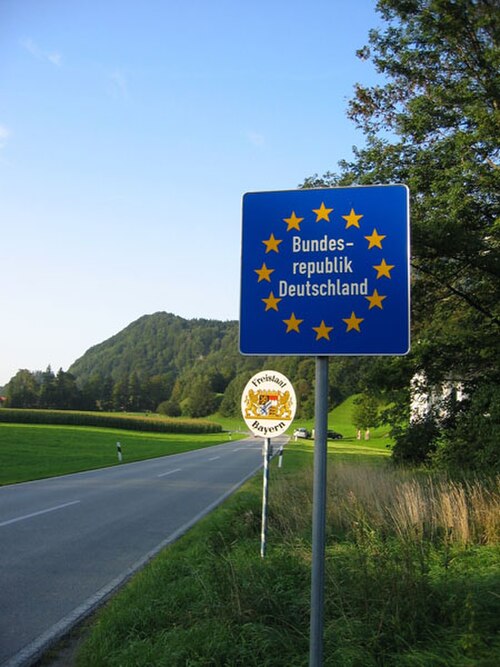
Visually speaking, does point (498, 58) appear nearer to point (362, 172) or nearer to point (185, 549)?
point (362, 172)

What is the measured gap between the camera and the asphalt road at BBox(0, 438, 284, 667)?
5.34 metres

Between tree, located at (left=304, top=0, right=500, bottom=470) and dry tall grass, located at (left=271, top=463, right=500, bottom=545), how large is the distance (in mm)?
5774

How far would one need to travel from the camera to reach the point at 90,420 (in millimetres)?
66562

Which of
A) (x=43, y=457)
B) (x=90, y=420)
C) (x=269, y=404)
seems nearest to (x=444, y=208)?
(x=269, y=404)

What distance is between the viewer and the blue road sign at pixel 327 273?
→ 9.27ft

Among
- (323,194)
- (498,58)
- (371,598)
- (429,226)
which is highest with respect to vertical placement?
(498,58)

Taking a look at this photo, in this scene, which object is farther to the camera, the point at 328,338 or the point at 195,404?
the point at 195,404

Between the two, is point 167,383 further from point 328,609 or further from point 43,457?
point 328,609

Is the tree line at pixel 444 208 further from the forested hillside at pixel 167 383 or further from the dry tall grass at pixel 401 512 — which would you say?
the forested hillside at pixel 167 383

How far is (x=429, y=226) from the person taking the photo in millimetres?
12547

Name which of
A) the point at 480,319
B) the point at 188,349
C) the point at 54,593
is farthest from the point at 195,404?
the point at 54,593

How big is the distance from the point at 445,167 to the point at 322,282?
522 inches

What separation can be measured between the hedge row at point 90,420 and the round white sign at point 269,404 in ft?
191

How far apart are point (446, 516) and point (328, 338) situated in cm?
502
